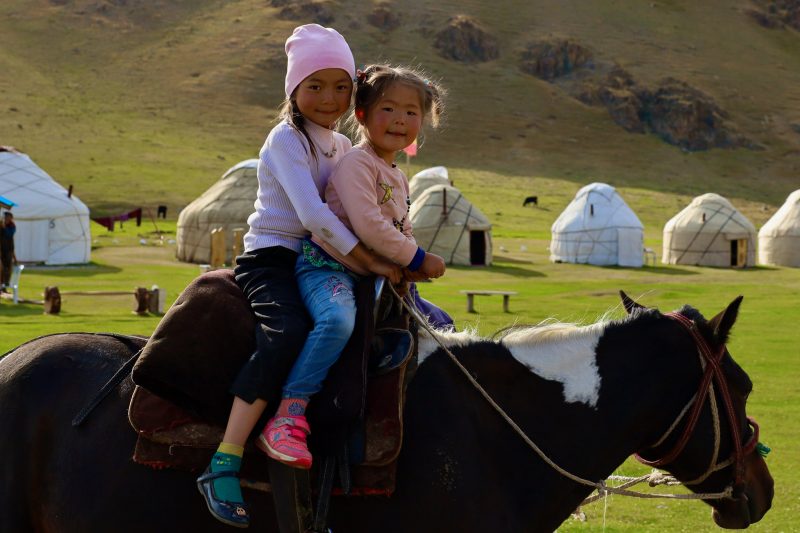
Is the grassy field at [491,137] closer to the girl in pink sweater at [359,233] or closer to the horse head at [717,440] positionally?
the horse head at [717,440]

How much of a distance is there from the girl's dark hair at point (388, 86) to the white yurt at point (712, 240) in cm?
3881

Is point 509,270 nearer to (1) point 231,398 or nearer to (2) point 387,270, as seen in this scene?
(2) point 387,270

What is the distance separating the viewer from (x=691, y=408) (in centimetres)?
395

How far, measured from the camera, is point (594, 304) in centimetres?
2411

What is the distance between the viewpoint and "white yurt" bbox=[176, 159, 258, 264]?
36.4 meters

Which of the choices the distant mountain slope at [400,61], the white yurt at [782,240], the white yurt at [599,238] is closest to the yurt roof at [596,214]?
the white yurt at [599,238]

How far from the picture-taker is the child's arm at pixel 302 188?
3836 mm

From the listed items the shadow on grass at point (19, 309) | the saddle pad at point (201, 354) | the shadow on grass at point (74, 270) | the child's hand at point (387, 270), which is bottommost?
the shadow on grass at point (74, 270)

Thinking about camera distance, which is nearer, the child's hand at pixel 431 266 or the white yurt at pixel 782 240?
the child's hand at pixel 431 266

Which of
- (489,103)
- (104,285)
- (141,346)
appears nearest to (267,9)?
(489,103)

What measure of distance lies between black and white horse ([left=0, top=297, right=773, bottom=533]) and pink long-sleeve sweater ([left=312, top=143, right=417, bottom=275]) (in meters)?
0.40

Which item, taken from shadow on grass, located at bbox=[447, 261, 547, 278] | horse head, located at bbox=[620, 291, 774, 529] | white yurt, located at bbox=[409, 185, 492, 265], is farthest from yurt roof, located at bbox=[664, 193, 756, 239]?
horse head, located at bbox=[620, 291, 774, 529]

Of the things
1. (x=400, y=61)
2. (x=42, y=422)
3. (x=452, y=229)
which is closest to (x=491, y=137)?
(x=400, y=61)

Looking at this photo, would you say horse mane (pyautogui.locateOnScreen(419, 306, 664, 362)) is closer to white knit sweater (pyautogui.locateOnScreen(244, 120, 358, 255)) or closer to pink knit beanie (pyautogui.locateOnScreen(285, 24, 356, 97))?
white knit sweater (pyautogui.locateOnScreen(244, 120, 358, 255))
